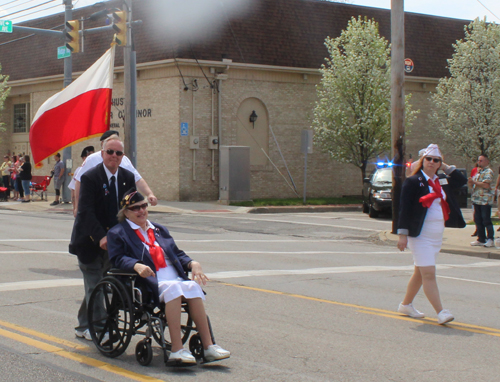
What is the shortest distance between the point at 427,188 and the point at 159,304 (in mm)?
3423

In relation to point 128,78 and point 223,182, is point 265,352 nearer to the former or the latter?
point 128,78

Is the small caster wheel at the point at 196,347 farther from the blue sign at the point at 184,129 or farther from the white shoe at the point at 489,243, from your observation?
the blue sign at the point at 184,129

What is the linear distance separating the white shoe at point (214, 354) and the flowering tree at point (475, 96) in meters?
27.2

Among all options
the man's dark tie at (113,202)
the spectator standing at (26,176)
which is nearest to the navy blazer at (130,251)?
the man's dark tie at (113,202)

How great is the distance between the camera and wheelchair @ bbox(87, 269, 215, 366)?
17.8 ft

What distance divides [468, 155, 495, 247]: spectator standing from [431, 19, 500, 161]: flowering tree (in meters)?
17.1

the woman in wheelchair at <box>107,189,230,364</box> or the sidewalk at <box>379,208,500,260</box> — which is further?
the sidewalk at <box>379,208,500,260</box>

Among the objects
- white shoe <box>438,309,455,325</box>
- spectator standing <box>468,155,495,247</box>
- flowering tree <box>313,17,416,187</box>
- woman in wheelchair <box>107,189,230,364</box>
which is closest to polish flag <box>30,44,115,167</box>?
woman in wheelchair <box>107,189,230,364</box>

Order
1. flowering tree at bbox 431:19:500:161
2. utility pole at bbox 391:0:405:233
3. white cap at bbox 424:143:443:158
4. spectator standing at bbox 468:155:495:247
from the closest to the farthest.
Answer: white cap at bbox 424:143:443:158 → spectator standing at bbox 468:155:495:247 → utility pole at bbox 391:0:405:233 → flowering tree at bbox 431:19:500:161

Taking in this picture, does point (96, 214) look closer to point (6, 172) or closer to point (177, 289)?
point (177, 289)

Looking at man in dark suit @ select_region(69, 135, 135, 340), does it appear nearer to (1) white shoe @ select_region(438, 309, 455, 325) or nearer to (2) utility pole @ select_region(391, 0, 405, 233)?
(1) white shoe @ select_region(438, 309, 455, 325)

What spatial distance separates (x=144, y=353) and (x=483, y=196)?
10566mm

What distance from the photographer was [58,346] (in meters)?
6.08

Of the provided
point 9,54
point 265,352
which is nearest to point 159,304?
point 265,352
